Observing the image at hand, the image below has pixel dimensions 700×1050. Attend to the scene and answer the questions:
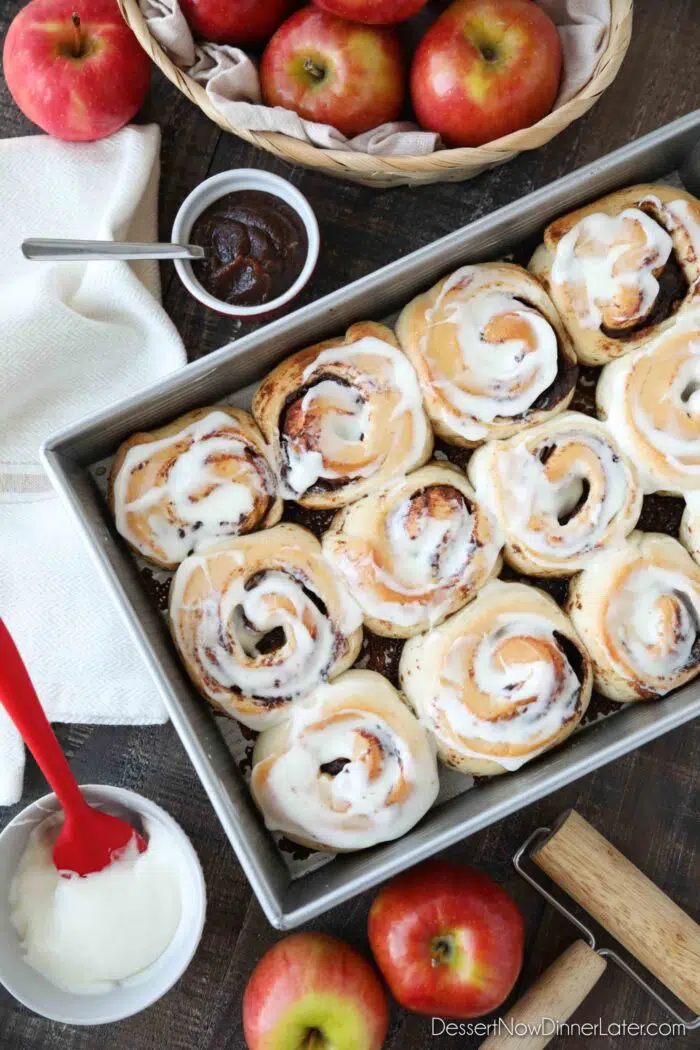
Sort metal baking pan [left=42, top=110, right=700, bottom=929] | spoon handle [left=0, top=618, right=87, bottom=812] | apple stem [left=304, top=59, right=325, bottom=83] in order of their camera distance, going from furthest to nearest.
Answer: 1. apple stem [left=304, top=59, right=325, bottom=83]
2. metal baking pan [left=42, top=110, right=700, bottom=929]
3. spoon handle [left=0, top=618, right=87, bottom=812]

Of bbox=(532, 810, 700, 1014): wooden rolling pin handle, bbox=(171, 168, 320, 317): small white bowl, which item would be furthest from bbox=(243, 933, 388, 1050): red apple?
bbox=(171, 168, 320, 317): small white bowl

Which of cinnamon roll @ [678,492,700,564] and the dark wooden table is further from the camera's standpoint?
the dark wooden table

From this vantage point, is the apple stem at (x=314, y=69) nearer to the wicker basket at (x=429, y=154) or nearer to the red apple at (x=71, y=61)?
the wicker basket at (x=429, y=154)

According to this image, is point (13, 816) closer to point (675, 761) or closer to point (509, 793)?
point (509, 793)

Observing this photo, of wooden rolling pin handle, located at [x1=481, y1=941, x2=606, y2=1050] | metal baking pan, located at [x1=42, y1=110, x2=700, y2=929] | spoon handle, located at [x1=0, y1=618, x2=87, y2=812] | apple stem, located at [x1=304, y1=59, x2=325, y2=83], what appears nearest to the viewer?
spoon handle, located at [x1=0, y1=618, x2=87, y2=812]

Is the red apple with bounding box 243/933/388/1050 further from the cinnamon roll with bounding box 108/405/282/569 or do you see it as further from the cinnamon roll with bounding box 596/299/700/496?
the cinnamon roll with bounding box 596/299/700/496

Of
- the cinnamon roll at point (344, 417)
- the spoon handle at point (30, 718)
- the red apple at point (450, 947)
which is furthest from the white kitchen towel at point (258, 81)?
the red apple at point (450, 947)
